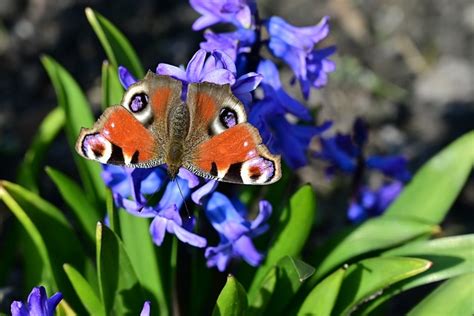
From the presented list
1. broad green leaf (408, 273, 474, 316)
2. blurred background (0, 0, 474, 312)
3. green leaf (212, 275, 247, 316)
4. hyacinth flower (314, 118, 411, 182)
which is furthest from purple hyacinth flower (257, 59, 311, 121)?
blurred background (0, 0, 474, 312)

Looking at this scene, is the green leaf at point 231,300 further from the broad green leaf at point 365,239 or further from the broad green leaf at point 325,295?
the broad green leaf at point 365,239

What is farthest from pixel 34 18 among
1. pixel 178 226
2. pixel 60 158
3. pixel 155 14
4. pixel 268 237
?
pixel 178 226

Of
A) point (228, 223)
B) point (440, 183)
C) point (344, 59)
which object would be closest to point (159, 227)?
point (228, 223)

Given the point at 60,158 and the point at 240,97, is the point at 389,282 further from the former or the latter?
the point at 60,158

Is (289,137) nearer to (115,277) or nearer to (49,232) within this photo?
(115,277)

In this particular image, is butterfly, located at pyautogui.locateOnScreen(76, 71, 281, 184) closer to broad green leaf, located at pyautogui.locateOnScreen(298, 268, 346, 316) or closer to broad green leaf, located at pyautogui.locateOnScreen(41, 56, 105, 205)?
broad green leaf, located at pyautogui.locateOnScreen(298, 268, 346, 316)

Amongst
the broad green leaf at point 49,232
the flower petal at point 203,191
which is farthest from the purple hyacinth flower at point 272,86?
the broad green leaf at point 49,232
